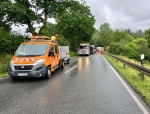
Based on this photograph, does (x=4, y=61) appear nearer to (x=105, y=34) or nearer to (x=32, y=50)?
(x=32, y=50)

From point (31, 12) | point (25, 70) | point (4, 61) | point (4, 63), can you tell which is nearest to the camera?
point (25, 70)

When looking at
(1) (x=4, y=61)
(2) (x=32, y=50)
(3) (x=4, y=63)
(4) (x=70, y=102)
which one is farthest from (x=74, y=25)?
(4) (x=70, y=102)

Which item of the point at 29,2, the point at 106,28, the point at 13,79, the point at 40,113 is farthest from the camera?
the point at 106,28

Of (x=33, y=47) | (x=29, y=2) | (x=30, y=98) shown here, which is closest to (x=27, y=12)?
(x=29, y=2)

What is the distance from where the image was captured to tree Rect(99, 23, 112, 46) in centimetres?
10814

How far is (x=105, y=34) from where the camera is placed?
109 metres

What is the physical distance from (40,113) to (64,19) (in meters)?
43.6

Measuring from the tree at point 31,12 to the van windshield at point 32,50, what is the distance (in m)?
11.0

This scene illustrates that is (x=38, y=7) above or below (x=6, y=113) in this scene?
above

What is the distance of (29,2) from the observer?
25.9 metres

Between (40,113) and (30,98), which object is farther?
(30,98)

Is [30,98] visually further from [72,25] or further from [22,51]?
[72,25]

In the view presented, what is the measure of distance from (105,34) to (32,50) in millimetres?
100081

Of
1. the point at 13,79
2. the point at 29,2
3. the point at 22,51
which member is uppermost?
the point at 29,2
